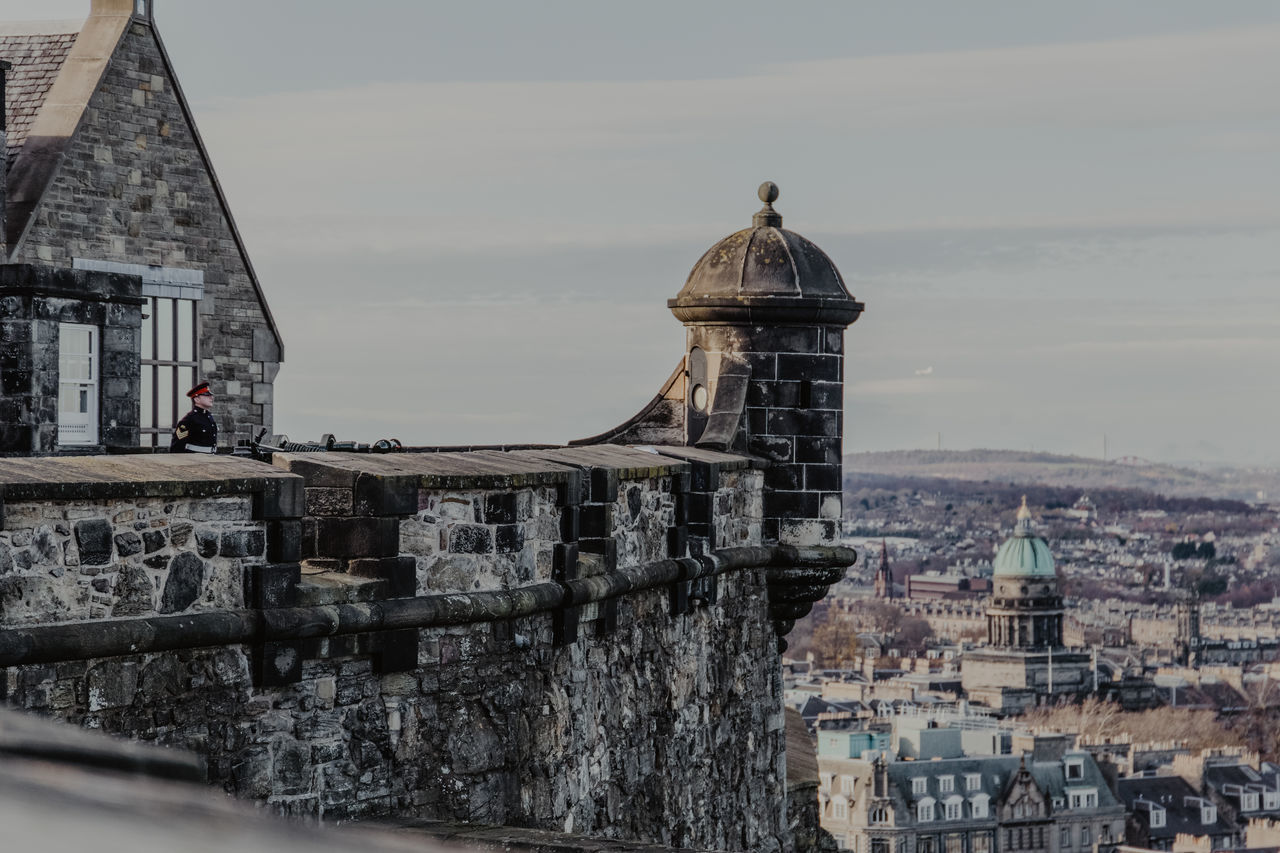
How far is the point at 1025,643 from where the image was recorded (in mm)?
151500

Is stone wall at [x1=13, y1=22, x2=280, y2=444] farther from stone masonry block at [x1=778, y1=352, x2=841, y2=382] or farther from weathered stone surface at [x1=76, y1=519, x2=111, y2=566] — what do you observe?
weathered stone surface at [x1=76, y1=519, x2=111, y2=566]

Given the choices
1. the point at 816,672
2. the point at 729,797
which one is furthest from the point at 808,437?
the point at 816,672

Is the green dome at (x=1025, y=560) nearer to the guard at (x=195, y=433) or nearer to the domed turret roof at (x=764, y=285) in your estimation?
the domed turret roof at (x=764, y=285)

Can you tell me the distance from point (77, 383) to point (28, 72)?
754 centimetres

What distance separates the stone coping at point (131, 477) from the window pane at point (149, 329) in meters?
12.1

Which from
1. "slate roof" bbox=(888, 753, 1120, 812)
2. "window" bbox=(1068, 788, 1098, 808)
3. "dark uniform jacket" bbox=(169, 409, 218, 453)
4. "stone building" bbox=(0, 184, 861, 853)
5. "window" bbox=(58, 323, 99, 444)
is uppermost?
"window" bbox=(58, 323, 99, 444)

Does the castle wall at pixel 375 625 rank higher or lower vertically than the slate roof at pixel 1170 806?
higher

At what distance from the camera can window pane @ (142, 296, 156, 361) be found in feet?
59.8

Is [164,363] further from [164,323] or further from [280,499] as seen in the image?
[280,499]

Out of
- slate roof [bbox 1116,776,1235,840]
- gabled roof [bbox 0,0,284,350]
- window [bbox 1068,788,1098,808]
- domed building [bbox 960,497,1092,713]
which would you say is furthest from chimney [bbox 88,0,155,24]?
domed building [bbox 960,497,1092,713]

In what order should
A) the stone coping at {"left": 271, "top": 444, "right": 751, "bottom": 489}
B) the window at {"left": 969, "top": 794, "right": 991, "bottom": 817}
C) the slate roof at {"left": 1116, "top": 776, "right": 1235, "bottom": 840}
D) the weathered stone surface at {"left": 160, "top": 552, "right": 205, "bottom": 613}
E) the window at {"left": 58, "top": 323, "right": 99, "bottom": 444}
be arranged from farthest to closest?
the slate roof at {"left": 1116, "top": 776, "right": 1235, "bottom": 840} < the window at {"left": 969, "top": 794, "right": 991, "bottom": 817} < the window at {"left": 58, "top": 323, "right": 99, "bottom": 444} < the stone coping at {"left": 271, "top": 444, "right": 751, "bottom": 489} < the weathered stone surface at {"left": 160, "top": 552, "right": 205, "bottom": 613}

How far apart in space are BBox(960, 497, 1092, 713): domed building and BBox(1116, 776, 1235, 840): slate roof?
38323 mm

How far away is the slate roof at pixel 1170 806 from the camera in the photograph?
3890 inches

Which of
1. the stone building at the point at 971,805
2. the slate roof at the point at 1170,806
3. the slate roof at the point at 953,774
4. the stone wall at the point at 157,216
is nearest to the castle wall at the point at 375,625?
the stone wall at the point at 157,216
